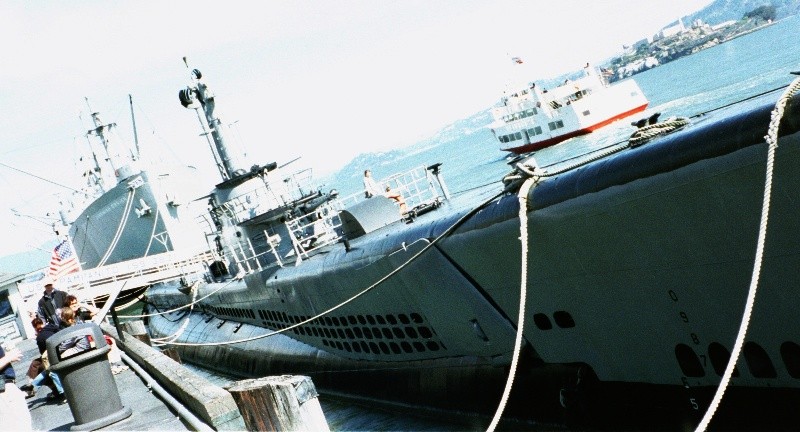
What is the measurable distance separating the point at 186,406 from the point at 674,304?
199 inches

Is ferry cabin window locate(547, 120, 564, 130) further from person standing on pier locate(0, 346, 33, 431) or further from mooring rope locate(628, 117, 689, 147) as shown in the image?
person standing on pier locate(0, 346, 33, 431)

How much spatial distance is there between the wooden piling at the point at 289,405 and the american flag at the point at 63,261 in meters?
30.7

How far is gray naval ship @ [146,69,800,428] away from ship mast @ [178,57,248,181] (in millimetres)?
9396

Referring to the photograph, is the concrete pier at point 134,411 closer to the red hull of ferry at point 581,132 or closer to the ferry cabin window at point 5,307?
the ferry cabin window at point 5,307

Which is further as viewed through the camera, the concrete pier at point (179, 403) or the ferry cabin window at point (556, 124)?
the ferry cabin window at point (556, 124)

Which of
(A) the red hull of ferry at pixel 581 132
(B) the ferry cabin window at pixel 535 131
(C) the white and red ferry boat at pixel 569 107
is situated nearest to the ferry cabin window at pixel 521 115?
(C) the white and red ferry boat at pixel 569 107

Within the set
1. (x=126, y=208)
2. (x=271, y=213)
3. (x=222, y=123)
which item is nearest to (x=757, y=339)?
(x=271, y=213)

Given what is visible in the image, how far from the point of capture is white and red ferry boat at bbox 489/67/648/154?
64681 mm

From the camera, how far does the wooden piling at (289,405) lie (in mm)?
5406

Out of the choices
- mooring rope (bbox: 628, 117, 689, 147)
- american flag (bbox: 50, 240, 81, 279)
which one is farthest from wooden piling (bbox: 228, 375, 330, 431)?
american flag (bbox: 50, 240, 81, 279)

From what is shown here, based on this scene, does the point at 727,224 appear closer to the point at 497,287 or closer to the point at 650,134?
the point at 650,134

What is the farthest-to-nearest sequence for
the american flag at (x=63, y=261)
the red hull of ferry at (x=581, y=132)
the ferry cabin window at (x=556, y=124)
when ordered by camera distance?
the ferry cabin window at (x=556, y=124) → the red hull of ferry at (x=581, y=132) → the american flag at (x=63, y=261)

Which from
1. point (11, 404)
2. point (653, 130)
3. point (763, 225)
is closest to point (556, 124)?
point (653, 130)

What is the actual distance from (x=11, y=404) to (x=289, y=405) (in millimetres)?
4049
